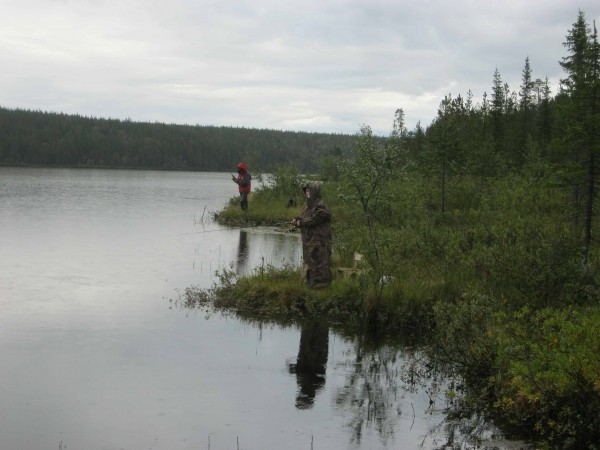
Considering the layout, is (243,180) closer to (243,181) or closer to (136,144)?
(243,181)

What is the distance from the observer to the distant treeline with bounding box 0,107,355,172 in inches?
5404

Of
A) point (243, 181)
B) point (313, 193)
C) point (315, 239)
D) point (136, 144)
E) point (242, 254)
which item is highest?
point (136, 144)

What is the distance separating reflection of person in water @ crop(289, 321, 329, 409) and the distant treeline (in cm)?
11590

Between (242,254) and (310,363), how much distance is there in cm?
1145

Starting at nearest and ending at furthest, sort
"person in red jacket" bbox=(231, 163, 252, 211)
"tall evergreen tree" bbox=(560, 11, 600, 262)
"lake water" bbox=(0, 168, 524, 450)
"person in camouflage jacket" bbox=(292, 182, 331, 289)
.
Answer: "lake water" bbox=(0, 168, 524, 450) → "person in camouflage jacket" bbox=(292, 182, 331, 289) → "tall evergreen tree" bbox=(560, 11, 600, 262) → "person in red jacket" bbox=(231, 163, 252, 211)

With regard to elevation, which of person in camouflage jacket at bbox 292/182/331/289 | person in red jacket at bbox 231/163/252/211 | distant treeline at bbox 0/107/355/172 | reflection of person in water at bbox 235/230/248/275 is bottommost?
reflection of person in water at bbox 235/230/248/275

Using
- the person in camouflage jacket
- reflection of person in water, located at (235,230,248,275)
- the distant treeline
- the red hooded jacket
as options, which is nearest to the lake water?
reflection of person in water, located at (235,230,248,275)

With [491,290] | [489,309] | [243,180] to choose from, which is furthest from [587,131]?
[243,180]

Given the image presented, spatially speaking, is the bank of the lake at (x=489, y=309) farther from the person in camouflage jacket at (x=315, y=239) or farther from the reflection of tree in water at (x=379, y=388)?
the reflection of tree in water at (x=379, y=388)

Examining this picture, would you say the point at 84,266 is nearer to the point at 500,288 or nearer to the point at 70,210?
the point at 500,288

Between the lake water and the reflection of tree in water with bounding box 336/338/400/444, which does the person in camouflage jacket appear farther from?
the reflection of tree in water with bounding box 336/338/400/444

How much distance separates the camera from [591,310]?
1002 centimetres

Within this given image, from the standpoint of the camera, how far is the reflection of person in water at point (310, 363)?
32.7ft

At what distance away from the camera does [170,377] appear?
1045 centimetres
